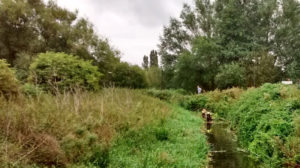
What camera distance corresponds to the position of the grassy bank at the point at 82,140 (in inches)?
175

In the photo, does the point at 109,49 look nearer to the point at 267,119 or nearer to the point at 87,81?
the point at 87,81

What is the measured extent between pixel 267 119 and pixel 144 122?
427cm

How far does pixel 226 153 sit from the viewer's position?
794 cm

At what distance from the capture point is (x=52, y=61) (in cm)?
1244

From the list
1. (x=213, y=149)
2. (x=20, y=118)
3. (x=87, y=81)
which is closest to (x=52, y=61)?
(x=87, y=81)

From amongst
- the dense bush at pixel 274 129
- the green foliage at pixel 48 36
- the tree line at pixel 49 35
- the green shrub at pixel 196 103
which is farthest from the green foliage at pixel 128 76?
the dense bush at pixel 274 129

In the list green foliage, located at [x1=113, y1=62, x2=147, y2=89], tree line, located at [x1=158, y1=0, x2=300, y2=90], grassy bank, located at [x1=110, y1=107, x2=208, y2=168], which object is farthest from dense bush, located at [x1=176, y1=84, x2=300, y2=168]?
tree line, located at [x1=158, y1=0, x2=300, y2=90]

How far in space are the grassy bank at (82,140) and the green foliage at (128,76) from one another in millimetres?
16616

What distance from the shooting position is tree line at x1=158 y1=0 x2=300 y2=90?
2661 centimetres

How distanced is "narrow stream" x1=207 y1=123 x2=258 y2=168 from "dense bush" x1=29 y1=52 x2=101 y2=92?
22.5 feet

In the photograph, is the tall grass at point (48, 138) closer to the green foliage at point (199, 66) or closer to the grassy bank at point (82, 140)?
the grassy bank at point (82, 140)

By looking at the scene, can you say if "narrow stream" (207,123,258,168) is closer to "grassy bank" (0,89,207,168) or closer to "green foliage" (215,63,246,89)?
"grassy bank" (0,89,207,168)

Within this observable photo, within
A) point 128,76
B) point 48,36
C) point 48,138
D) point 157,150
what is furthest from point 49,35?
point 48,138

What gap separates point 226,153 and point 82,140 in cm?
519
